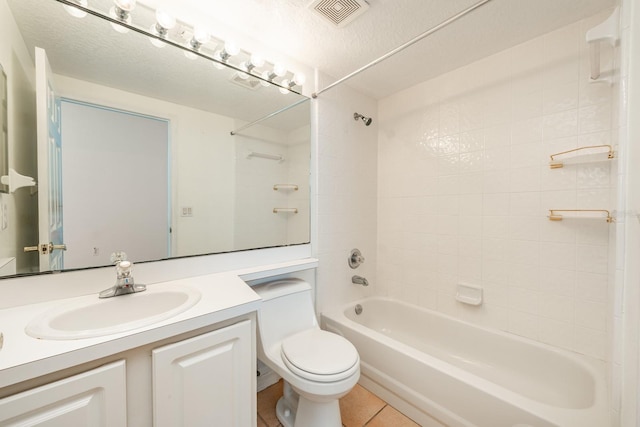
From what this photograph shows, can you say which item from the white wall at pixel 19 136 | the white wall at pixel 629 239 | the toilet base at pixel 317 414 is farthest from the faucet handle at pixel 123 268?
the white wall at pixel 629 239

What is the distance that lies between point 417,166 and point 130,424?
2.24m

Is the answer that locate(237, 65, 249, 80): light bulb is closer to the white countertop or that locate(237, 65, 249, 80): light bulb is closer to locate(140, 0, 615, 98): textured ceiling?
locate(140, 0, 615, 98): textured ceiling

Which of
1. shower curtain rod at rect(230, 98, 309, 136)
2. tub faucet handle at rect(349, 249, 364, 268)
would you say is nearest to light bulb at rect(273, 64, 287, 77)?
shower curtain rod at rect(230, 98, 309, 136)

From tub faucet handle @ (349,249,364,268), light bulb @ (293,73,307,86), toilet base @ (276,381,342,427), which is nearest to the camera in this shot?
toilet base @ (276,381,342,427)

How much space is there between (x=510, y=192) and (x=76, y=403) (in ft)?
7.42

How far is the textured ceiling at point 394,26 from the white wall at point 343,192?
0.34m

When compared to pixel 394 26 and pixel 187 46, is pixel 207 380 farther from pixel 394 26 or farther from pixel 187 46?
pixel 394 26

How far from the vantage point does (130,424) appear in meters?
0.77

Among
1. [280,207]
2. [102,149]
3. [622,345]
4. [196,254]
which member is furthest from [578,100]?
[102,149]

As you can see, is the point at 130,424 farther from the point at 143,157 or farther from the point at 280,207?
the point at 280,207

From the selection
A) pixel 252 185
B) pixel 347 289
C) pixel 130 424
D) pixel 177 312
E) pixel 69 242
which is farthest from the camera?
pixel 347 289

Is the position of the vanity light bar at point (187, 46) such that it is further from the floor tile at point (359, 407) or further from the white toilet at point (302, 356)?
the floor tile at point (359, 407)

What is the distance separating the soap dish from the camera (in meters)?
1.78

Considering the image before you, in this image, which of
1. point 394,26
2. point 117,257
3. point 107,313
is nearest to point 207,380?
point 107,313
